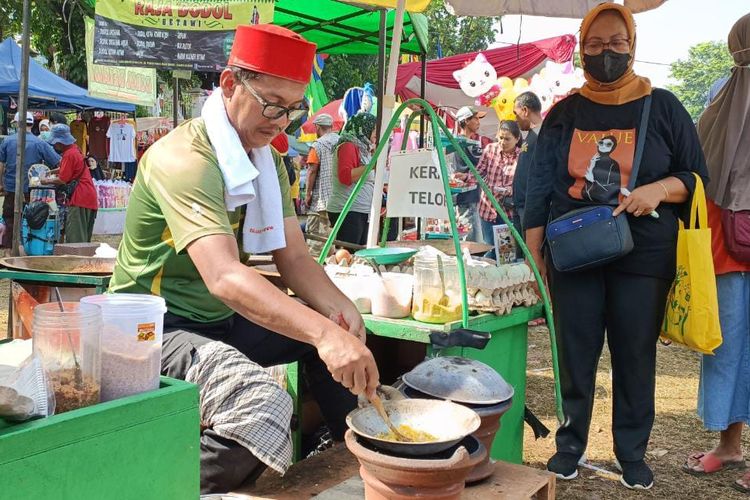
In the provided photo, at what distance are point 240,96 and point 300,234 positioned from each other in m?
0.59

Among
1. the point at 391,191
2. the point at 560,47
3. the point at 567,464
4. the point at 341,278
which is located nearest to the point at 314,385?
the point at 341,278

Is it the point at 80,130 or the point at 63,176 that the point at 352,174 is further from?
the point at 80,130

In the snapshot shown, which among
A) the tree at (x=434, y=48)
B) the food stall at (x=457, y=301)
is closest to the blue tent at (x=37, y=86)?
the food stall at (x=457, y=301)

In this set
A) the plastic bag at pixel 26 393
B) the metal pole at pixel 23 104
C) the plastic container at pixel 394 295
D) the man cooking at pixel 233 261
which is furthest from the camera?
the metal pole at pixel 23 104

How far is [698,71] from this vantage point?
8012 cm

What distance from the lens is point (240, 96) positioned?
2127 millimetres

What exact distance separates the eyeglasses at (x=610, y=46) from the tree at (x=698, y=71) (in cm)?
7596

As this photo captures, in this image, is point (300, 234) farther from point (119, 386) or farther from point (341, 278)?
point (119, 386)

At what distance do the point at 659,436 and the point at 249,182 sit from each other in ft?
9.80

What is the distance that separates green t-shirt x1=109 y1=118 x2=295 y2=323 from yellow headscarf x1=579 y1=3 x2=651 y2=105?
1670mm

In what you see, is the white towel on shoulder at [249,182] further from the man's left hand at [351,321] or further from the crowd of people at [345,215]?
the man's left hand at [351,321]

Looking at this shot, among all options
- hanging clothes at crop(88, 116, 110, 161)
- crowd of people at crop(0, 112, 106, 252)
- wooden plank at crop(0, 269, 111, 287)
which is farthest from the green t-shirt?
hanging clothes at crop(88, 116, 110, 161)

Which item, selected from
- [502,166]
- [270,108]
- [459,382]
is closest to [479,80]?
[502,166]

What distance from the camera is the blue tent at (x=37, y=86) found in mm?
11898
